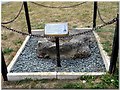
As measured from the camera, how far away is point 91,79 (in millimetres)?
4617

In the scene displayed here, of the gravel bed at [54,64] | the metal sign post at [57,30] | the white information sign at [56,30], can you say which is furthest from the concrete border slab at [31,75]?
the white information sign at [56,30]

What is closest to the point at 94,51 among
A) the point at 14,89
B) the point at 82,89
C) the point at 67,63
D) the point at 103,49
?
the point at 103,49

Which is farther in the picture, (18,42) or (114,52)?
(18,42)

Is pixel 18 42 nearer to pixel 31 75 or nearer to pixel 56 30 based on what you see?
pixel 31 75

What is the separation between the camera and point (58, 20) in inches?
312

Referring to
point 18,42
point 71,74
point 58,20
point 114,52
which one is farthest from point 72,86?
point 58,20

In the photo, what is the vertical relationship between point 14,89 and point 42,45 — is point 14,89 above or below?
below

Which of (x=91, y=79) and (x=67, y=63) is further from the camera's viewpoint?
(x=67, y=63)

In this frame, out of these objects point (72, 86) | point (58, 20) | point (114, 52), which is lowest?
point (72, 86)

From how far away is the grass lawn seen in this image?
179 inches

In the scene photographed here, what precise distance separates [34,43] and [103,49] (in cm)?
153

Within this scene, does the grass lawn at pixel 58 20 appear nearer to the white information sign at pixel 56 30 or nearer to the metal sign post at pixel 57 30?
the metal sign post at pixel 57 30

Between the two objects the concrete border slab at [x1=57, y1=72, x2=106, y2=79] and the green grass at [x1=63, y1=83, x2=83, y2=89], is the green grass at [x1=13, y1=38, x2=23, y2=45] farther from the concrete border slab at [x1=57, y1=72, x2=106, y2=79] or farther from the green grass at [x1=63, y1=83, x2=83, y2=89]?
the green grass at [x1=63, y1=83, x2=83, y2=89]

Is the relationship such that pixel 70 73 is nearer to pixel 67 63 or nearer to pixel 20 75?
pixel 67 63
